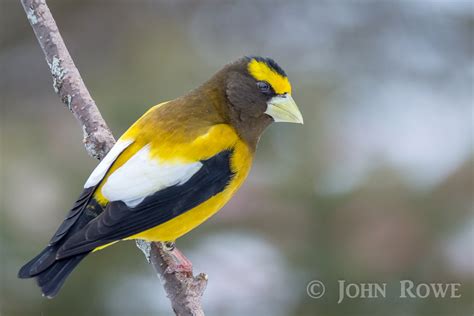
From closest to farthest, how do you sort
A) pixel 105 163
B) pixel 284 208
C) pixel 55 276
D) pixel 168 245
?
1. pixel 55 276
2. pixel 105 163
3. pixel 168 245
4. pixel 284 208

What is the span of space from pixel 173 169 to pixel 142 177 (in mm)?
105

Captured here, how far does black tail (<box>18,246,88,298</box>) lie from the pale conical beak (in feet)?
2.86

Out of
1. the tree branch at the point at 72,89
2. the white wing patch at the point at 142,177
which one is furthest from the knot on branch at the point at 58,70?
the white wing patch at the point at 142,177

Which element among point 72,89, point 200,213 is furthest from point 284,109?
point 72,89

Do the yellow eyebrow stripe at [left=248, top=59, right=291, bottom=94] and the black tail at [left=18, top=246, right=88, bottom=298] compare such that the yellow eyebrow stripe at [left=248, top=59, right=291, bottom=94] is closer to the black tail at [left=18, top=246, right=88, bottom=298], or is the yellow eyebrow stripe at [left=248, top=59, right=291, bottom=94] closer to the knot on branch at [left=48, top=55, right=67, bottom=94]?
the knot on branch at [left=48, top=55, right=67, bottom=94]

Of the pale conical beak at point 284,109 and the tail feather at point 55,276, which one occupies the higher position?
the pale conical beak at point 284,109

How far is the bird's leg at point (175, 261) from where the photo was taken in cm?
270

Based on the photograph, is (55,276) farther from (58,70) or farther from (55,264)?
(58,70)

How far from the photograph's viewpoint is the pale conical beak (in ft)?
9.37

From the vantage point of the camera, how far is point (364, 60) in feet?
20.0

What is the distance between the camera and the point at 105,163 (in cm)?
272

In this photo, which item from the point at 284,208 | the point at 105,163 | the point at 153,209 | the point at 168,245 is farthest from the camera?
the point at 284,208

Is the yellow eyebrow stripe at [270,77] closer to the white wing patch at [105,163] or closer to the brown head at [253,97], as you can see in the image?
the brown head at [253,97]

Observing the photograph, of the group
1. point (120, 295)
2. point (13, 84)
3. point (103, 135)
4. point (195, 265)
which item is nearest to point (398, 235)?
point (195, 265)
